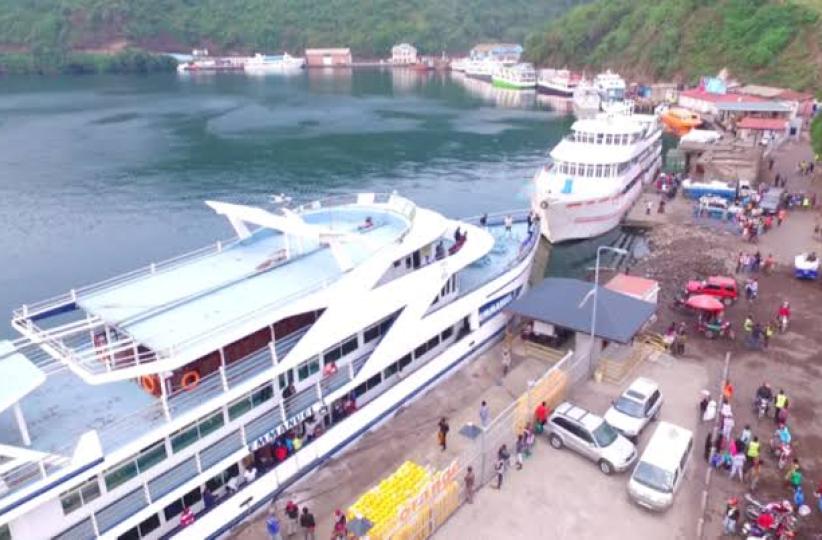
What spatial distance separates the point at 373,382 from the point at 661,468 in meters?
10.2

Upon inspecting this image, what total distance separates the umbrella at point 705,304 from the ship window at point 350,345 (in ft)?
55.1

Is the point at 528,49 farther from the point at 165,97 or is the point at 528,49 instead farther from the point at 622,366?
the point at 622,366

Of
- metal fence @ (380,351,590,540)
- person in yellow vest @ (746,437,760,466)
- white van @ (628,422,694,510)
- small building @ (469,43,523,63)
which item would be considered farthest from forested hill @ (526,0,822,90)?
white van @ (628,422,694,510)

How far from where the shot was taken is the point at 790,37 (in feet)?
330

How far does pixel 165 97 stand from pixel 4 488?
5493 inches

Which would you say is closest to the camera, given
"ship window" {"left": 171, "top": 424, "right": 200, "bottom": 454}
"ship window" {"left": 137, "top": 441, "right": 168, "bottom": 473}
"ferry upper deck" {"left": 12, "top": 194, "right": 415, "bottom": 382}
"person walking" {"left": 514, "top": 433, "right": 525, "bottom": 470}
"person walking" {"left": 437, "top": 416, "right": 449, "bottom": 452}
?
"ship window" {"left": 137, "top": 441, "right": 168, "bottom": 473}

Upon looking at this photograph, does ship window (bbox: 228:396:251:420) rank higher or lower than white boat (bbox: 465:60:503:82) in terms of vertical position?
lower

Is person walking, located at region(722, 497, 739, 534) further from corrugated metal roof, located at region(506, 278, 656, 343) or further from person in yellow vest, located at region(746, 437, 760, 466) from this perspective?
corrugated metal roof, located at region(506, 278, 656, 343)

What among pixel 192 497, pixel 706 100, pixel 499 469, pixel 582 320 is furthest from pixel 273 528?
pixel 706 100

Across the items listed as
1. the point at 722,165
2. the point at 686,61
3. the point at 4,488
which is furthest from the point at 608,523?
the point at 686,61

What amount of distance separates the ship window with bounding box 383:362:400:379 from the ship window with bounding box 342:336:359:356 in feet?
5.93

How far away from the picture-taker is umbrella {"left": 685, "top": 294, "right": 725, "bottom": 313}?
29.0 metres

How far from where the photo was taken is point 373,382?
23438 millimetres

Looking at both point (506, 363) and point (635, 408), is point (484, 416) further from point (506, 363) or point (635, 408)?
point (635, 408)
